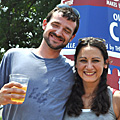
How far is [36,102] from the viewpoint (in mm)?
2564

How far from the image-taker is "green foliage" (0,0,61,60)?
40.9ft

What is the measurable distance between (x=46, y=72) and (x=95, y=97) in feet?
2.08

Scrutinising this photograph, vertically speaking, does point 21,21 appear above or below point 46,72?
above

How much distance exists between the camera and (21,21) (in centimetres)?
1329

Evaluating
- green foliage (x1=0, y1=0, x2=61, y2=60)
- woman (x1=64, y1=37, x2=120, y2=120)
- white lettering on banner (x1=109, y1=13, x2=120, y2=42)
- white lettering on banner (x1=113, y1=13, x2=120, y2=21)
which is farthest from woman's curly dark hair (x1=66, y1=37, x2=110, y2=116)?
green foliage (x1=0, y1=0, x2=61, y2=60)

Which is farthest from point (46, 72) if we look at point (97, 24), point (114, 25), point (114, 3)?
point (114, 3)

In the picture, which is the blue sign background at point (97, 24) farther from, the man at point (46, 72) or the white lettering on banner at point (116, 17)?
the man at point (46, 72)

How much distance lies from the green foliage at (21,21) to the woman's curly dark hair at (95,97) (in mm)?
9507

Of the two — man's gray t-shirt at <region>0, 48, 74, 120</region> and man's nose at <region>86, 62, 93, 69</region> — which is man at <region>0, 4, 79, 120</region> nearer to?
man's gray t-shirt at <region>0, 48, 74, 120</region>

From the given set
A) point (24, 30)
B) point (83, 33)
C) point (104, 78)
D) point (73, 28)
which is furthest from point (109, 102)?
point (24, 30)

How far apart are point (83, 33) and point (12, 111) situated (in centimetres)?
413

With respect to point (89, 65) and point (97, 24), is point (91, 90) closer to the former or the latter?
point (89, 65)

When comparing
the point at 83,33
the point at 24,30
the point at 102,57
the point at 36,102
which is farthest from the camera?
the point at 24,30

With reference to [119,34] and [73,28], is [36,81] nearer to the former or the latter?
[73,28]
